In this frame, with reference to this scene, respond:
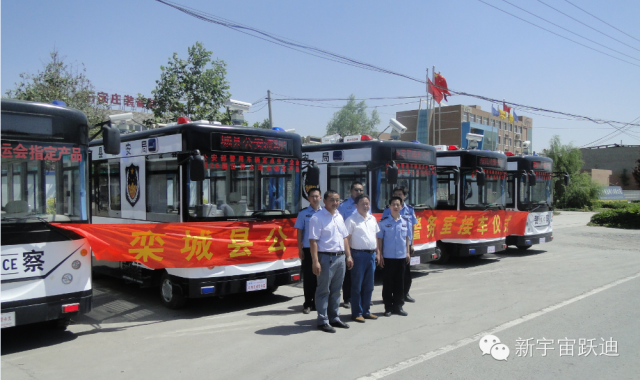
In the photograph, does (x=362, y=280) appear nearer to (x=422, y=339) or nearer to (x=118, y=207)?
(x=422, y=339)

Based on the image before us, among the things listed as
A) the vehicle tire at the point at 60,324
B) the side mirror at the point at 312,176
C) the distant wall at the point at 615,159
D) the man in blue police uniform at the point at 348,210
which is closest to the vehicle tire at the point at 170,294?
the vehicle tire at the point at 60,324

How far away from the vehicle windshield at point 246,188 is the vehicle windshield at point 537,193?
912cm

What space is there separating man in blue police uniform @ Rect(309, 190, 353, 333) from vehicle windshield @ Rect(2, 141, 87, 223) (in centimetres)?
299

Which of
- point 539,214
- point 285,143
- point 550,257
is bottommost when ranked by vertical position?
point 550,257

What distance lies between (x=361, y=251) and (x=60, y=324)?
4244 millimetres

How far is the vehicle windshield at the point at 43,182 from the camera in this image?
5.59 m

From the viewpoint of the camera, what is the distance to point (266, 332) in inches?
259

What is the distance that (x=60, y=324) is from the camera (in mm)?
6609

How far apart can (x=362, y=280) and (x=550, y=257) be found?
988cm

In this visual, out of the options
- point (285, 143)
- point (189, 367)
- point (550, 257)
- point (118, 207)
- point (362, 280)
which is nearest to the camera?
point (189, 367)

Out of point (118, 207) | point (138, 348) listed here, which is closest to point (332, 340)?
point (138, 348)

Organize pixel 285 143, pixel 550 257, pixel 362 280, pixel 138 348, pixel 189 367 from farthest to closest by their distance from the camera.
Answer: pixel 550 257 < pixel 285 143 < pixel 362 280 < pixel 138 348 < pixel 189 367

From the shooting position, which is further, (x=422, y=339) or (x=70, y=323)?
(x=70, y=323)

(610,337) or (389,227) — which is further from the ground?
(389,227)
